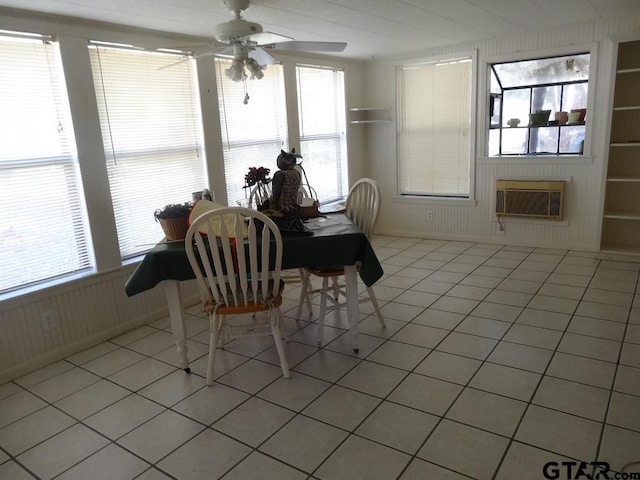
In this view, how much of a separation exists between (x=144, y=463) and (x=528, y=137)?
4.59 meters

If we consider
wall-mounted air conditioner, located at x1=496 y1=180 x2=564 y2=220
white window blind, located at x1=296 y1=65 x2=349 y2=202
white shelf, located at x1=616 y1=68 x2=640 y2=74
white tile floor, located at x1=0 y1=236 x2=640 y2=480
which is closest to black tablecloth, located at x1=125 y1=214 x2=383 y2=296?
white tile floor, located at x1=0 y1=236 x2=640 y2=480

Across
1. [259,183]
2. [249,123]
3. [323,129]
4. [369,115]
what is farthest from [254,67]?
[369,115]

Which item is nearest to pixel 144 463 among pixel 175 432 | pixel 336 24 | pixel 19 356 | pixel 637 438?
pixel 175 432

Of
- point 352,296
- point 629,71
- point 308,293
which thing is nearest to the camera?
point 352,296

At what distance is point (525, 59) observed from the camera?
15.1 ft

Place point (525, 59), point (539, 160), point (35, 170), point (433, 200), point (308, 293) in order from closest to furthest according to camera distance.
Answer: point (35, 170), point (308, 293), point (525, 59), point (539, 160), point (433, 200)

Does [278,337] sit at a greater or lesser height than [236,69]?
lesser

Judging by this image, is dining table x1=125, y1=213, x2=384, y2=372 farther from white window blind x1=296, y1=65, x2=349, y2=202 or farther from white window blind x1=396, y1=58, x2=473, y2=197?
white window blind x1=396, y1=58, x2=473, y2=197

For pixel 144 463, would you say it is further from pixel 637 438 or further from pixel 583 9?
pixel 583 9

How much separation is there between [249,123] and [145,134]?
1.09 meters

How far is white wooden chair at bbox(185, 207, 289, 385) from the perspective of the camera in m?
2.30

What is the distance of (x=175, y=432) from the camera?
219 cm

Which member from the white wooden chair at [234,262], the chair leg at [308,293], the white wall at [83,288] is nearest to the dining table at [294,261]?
the white wooden chair at [234,262]

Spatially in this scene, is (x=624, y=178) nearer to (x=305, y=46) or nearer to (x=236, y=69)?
(x=305, y=46)
